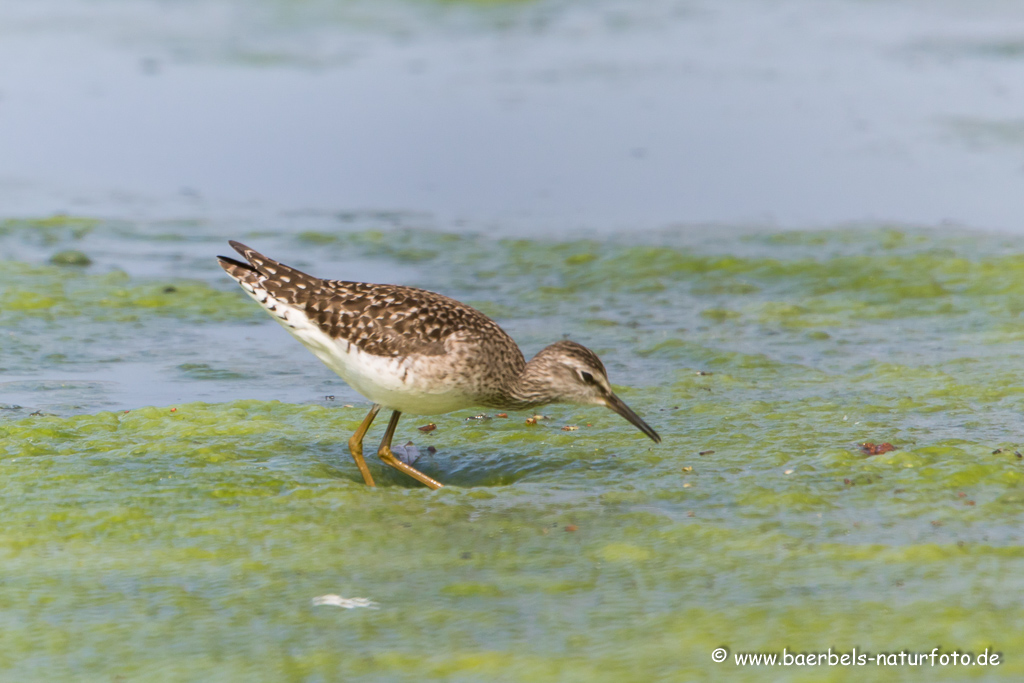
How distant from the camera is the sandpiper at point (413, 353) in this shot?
232 inches

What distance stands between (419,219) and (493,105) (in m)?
4.09

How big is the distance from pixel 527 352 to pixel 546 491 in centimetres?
231

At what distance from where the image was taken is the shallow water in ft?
15.0

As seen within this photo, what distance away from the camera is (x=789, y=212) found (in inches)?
461

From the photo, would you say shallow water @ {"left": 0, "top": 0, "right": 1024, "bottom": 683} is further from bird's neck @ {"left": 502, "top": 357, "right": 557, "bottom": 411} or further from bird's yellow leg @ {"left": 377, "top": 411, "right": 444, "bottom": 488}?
bird's neck @ {"left": 502, "top": 357, "right": 557, "bottom": 411}

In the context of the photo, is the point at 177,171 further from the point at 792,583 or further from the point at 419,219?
the point at 792,583

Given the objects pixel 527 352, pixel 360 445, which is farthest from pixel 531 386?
pixel 527 352

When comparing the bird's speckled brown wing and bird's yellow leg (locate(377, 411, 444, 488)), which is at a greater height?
the bird's speckled brown wing

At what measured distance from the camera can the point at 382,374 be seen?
5859 millimetres

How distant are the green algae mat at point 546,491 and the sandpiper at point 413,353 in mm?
362

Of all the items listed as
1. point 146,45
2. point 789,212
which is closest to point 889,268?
point 789,212

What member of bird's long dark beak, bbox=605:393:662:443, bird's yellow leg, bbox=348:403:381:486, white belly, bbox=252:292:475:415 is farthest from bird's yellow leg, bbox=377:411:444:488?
bird's long dark beak, bbox=605:393:662:443

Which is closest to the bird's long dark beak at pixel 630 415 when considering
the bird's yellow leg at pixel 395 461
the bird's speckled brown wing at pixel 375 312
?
the bird's speckled brown wing at pixel 375 312

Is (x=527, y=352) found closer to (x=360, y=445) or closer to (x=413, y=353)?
(x=360, y=445)
